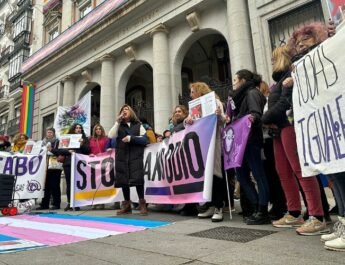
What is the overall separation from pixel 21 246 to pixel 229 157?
2722 millimetres

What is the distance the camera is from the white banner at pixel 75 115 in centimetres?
1030

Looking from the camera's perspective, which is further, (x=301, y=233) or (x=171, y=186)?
(x=171, y=186)

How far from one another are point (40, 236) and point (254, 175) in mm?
2747

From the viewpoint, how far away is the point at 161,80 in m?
12.0

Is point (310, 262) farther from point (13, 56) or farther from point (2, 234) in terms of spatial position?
point (13, 56)

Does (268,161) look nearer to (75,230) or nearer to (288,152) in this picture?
(288,152)

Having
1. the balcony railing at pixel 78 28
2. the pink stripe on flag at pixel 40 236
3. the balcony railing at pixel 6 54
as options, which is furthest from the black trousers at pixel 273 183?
the balcony railing at pixel 6 54

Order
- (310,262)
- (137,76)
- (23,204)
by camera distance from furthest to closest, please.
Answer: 1. (137,76)
2. (23,204)
3. (310,262)

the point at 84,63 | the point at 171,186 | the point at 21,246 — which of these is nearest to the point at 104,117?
the point at 84,63

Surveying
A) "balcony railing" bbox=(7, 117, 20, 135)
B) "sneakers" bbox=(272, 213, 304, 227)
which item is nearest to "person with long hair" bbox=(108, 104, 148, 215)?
"sneakers" bbox=(272, 213, 304, 227)

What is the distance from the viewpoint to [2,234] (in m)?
4.08

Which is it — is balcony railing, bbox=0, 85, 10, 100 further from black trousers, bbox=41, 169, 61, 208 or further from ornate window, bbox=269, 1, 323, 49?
ornate window, bbox=269, 1, 323, 49

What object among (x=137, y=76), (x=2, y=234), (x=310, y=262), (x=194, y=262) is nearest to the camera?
(x=310, y=262)

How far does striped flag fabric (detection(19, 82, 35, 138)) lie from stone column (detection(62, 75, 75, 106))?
12.1 feet
